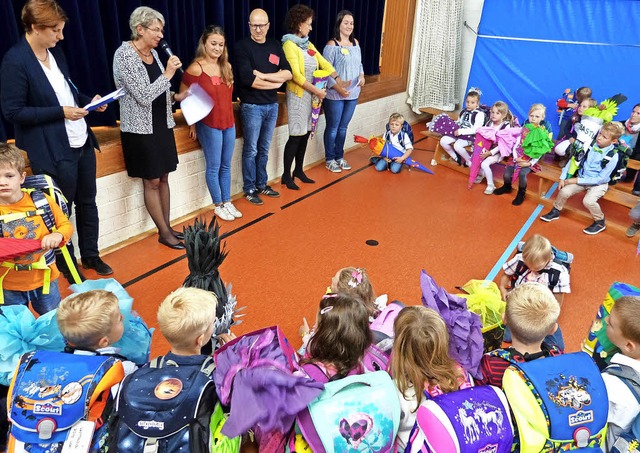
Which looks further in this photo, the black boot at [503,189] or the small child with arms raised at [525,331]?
the black boot at [503,189]

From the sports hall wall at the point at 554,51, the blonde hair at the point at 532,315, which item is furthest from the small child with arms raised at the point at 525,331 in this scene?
the sports hall wall at the point at 554,51

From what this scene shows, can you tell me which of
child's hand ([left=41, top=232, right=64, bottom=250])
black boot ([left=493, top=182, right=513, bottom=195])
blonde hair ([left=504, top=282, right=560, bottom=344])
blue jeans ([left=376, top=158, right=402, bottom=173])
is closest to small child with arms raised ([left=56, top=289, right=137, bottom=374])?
child's hand ([left=41, top=232, right=64, bottom=250])

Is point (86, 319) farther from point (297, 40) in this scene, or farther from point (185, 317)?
point (297, 40)

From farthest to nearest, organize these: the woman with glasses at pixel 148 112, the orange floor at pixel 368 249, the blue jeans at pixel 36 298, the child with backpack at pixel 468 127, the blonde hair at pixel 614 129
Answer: the child with backpack at pixel 468 127 < the blonde hair at pixel 614 129 < the orange floor at pixel 368 249 < the woman with glasses at pixel 148 112 < the blue jeans at pixel 36 298

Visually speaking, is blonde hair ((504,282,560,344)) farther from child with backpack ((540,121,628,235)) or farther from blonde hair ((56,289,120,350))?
child with backpack ((540,121,628,235))

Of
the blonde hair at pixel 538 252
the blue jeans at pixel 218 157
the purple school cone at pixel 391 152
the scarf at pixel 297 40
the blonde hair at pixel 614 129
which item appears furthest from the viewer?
the purple school cone at pixel 391 152

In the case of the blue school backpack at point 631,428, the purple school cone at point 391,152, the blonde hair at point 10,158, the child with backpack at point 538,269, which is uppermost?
the blonde hair at point 10,158

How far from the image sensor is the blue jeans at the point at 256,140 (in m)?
3.97

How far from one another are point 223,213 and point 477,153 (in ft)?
8.57

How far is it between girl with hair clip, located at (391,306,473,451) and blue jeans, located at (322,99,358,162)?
11.5 ft

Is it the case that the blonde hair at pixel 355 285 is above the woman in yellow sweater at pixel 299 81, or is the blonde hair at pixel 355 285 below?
below

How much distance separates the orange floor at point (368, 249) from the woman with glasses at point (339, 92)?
1.14 feet

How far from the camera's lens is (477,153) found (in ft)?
16.0

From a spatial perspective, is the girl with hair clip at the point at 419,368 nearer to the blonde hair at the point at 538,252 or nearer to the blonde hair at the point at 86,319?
the blonde hair at the point at 86,319
